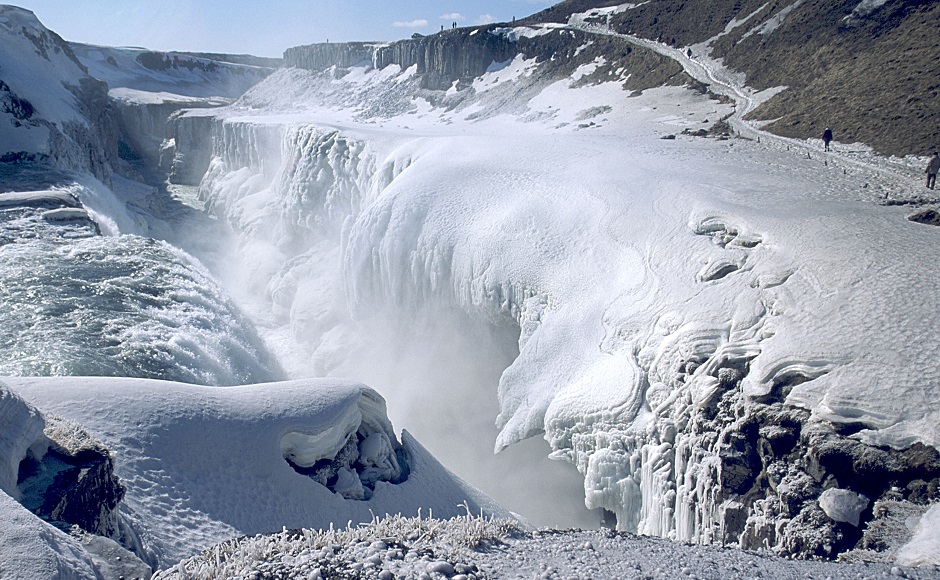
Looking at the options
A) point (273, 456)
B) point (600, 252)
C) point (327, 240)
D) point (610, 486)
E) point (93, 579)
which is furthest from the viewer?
point (327, 240)

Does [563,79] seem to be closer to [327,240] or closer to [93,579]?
[327,240]

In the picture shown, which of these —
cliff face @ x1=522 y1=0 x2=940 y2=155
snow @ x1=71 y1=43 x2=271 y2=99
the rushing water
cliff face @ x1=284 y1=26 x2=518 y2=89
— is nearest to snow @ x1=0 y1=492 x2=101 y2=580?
the rushing water

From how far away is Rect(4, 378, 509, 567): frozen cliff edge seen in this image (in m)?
4.97

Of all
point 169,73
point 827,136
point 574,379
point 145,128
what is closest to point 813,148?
point 827,136

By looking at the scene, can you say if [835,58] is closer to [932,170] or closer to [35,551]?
[932,170]

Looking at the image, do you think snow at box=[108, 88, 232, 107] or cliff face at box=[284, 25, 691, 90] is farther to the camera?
snow at box=[108, 88, 232, 107]

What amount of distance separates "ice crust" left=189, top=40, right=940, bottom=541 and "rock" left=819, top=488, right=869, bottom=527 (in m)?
0.53

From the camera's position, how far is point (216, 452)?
547cm

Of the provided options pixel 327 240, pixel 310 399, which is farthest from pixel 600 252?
pixel 327 240

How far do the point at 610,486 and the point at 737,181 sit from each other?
6969 millimetres

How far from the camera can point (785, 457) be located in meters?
5.79

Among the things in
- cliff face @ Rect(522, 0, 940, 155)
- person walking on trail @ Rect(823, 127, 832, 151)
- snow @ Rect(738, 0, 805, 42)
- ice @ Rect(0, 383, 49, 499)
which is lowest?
ice @ Rect(0, 383, 49, 499)

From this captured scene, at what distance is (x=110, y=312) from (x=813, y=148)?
51.2 ft

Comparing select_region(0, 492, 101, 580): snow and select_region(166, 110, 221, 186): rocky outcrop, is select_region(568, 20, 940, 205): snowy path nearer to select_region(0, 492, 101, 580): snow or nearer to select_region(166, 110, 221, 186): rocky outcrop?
select_region(0, 492, 101, 580): snow
